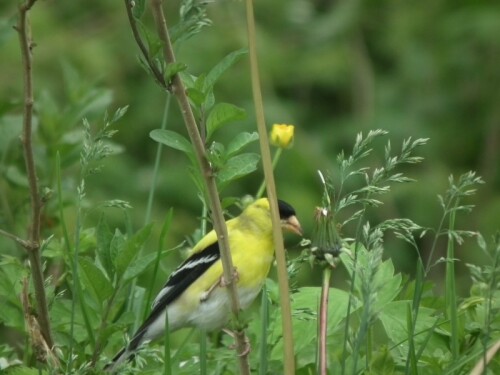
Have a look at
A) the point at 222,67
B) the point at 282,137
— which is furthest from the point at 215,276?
the point at 222,67

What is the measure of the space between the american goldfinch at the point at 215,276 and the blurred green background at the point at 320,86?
2337 mm

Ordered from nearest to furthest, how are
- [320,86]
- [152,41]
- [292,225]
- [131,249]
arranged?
[152,41], [131,249], [292,225], [320,86]

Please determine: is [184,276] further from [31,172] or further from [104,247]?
[31,172]

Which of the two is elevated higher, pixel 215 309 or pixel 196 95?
pixel 196 95

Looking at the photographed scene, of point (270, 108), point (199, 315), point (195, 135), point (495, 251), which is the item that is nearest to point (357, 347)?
point (495, 251)

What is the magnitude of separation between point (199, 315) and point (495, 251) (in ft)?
3.48

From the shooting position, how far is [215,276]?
2807mm

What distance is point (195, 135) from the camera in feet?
5.55

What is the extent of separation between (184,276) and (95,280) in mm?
704

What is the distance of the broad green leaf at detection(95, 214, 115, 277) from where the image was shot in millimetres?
2059

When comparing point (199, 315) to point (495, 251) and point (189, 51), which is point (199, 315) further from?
point (189, 51)

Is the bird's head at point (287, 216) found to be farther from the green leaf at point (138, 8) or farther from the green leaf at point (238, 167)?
the green leaf at point (138, 8)

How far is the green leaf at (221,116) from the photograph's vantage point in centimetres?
178

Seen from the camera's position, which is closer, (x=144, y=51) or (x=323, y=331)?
(x=144, y=51)
